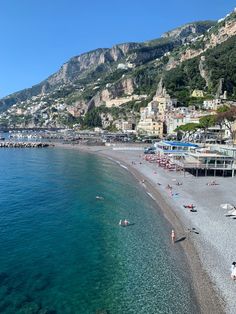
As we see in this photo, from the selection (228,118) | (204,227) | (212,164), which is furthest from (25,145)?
(204,227)

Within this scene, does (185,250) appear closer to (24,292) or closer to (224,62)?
(24,292)

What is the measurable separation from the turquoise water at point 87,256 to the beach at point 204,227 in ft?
3.05

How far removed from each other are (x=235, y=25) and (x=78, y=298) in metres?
165

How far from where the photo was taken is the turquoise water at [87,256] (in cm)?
1870

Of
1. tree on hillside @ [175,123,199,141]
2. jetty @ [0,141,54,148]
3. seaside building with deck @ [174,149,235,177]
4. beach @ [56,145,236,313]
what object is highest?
tree on hillside @ [175,123,199,141]

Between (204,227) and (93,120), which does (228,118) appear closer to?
(204,227)

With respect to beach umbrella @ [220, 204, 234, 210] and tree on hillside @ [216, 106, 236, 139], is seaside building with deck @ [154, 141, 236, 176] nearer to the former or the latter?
beach umbrella @ [220, 204, 234, 210]

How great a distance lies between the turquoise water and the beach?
930mm

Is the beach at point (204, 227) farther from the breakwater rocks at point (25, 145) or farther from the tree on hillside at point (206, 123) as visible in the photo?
the breakwater rocks at point (25, 145)

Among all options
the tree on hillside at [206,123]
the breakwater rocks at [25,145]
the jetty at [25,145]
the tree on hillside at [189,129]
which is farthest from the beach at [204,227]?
the breakwater rocks at [25,145]

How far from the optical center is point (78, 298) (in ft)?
62.6

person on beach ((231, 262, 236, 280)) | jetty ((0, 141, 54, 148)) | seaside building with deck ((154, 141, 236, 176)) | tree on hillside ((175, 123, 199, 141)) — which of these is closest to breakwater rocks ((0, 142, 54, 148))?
jetty ((0, 141, 54, 148))

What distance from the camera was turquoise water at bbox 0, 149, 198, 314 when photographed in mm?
18698

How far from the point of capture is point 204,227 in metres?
29.3
